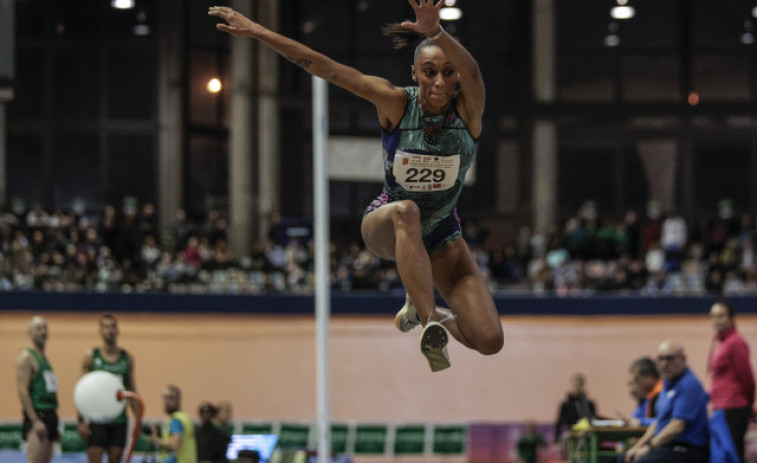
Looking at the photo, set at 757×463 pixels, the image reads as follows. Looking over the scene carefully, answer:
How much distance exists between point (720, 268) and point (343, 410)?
695 cm

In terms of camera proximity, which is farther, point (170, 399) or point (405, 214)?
point (170, 399)

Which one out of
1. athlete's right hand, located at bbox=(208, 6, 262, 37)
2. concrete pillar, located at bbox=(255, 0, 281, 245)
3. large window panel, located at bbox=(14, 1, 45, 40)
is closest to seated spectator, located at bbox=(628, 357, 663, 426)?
athlete's right hand, located at bbox=(208, 6, 262, 37)

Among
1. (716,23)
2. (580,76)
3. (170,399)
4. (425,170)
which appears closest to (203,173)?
(580,76)

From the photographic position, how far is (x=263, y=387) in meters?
19.2

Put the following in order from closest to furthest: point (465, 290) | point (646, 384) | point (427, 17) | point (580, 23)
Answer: point (427, 17) → point (465, 290) → point (646, 384) → point (580, 23)

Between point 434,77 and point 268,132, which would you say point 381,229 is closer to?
point 434,77

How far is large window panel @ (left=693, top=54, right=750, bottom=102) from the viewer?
28172 mm

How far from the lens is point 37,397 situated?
982 centimetres

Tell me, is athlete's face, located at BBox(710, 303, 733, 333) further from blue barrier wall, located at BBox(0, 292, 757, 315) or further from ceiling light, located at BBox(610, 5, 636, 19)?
ceiling light, located at BBox(610, 5, 636, 19)

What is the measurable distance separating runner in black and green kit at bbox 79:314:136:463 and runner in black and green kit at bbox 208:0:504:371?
15.5 ft

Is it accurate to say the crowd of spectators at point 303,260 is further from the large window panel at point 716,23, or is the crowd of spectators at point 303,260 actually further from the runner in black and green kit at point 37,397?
the runner in black and green kit at point 37,397

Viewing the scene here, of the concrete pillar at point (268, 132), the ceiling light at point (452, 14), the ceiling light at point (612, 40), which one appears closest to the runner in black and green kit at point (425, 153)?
the concrete pillar at point (268, 132)

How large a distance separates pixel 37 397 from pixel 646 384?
17.3ft

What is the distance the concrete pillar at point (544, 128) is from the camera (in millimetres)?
26719
